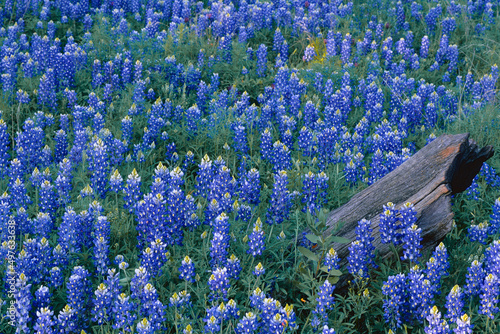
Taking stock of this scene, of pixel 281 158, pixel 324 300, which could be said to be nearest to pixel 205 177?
pixel 281 158

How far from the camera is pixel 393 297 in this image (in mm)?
3723

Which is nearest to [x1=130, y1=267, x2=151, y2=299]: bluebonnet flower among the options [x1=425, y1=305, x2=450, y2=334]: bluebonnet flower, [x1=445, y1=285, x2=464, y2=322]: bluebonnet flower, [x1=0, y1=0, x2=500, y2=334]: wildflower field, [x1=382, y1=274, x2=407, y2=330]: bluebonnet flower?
[x1=0, y1=0, x2=500, y2=334]: wildflower field

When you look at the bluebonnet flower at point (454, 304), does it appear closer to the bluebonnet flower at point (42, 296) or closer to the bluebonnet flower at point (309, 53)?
the bluebonnet flower at point (42, 296)

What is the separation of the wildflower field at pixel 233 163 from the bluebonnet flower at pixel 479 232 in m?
0.01

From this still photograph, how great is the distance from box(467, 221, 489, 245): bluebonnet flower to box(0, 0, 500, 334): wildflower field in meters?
0.01

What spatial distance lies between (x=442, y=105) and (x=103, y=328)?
4646 millimetres

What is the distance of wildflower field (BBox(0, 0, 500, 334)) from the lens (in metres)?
3.75

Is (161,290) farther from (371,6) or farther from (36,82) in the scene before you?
(371,6)

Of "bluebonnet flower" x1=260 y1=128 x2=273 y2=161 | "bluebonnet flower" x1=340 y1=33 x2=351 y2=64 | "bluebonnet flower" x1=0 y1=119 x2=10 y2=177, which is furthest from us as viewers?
"bluebonnet flower" x1=340 y1=33 x2=351 y2=64

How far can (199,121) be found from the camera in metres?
5.79

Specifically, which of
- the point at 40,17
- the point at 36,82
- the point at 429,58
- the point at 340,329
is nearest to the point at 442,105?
the point at 429,58

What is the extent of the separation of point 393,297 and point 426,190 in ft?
2.96

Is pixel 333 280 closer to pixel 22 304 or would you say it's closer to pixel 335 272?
pixel 335 272

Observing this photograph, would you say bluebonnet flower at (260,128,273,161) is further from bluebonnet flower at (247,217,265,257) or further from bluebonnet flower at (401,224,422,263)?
bluebonnet flower at (401,224,422,263)
